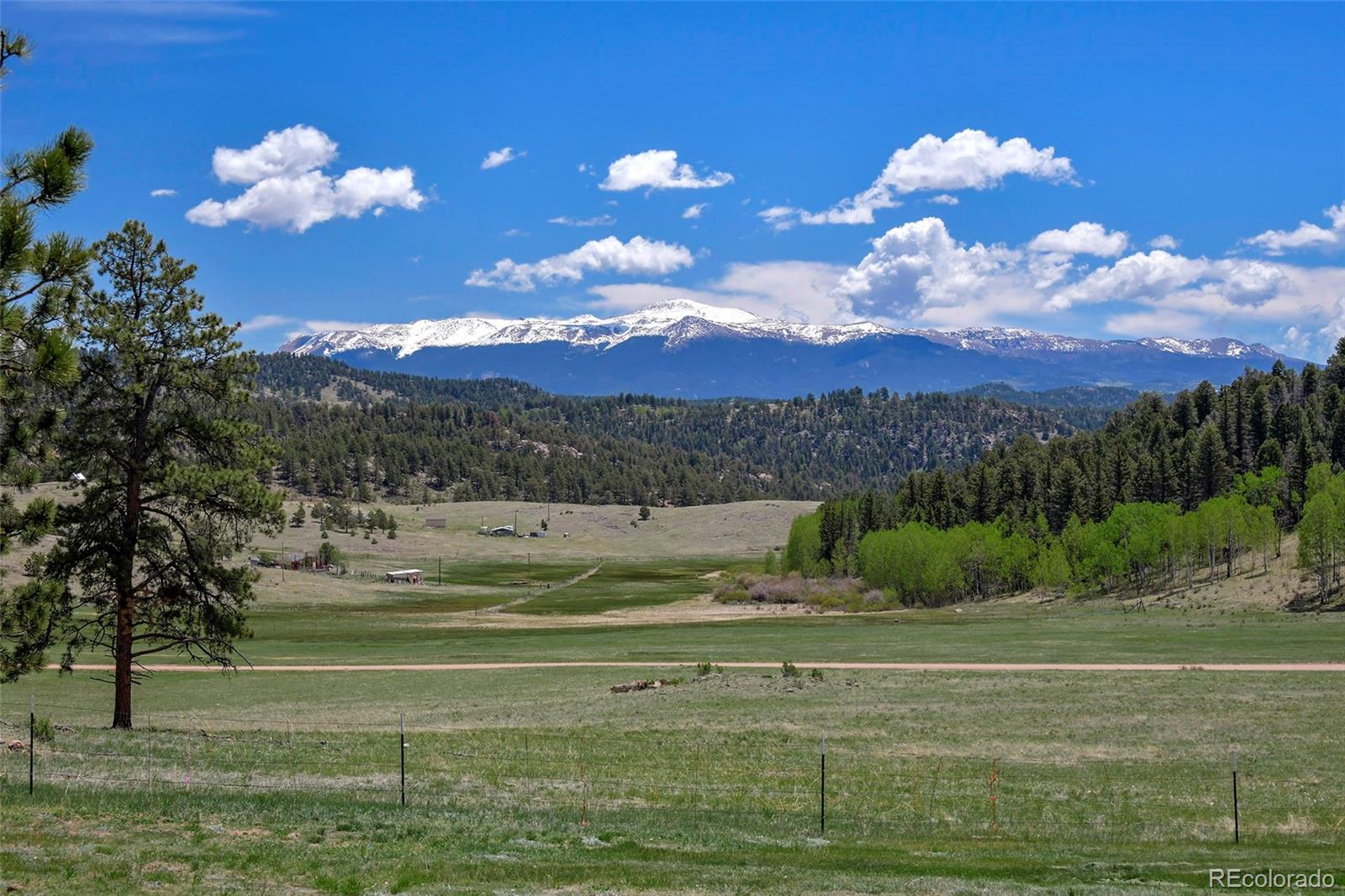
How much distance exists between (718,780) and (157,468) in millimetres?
18433

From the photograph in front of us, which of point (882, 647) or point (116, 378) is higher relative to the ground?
point (116, 378)

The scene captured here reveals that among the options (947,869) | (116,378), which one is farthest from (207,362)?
(947,869)

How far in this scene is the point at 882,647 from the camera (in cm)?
6719

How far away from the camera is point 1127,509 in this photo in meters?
116

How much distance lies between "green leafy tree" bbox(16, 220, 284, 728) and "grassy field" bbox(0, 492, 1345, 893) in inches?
147

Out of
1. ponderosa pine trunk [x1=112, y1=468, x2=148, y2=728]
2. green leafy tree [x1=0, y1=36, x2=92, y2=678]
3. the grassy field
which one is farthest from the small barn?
green leafy tree [x1=0, y1=36, x2=92, y2=678]

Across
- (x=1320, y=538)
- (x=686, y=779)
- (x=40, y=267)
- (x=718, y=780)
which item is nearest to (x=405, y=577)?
(x=1320, y=538)

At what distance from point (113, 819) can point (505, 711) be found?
76.4 feet

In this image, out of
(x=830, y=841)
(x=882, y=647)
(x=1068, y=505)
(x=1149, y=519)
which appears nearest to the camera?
(x=830, y=841)

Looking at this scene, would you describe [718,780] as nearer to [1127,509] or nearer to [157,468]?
[157,468]

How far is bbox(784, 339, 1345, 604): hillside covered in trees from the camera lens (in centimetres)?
10988

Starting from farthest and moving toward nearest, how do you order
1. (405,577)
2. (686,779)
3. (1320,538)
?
1. (405,577)
2. (1320,538)
3. (686,779)

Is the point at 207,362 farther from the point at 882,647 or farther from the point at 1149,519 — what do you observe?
the point at 1149,519

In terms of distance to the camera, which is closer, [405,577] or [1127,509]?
[1127,509]
